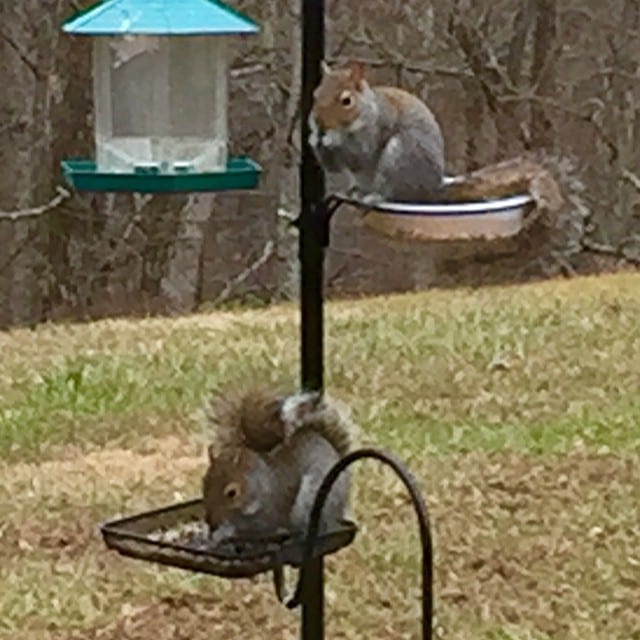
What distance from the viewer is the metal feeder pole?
2672mm

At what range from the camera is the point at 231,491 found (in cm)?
256

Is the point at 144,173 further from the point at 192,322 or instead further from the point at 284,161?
the point at 284,161

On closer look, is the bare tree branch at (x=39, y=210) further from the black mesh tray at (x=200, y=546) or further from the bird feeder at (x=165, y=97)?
the black mesh tray at (x=200, y=546)

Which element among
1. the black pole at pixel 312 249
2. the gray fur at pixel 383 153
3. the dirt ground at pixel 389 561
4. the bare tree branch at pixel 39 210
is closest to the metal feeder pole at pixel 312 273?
the black pole at pixel 312 249

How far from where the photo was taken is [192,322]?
7590 mm

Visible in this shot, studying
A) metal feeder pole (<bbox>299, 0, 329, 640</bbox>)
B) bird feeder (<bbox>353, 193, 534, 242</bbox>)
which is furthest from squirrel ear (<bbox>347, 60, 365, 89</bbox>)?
bird feeder (<bbox>353, 193, 534, 242</bbox>)

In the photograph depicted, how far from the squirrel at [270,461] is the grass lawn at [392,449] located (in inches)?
10.0

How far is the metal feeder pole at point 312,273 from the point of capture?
2672 millimetres

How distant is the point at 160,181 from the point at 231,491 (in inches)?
26.5

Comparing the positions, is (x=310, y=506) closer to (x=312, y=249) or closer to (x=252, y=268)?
(x=312, y=249)

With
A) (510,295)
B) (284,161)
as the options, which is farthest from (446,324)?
(284,161)

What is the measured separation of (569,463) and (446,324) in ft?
6.39

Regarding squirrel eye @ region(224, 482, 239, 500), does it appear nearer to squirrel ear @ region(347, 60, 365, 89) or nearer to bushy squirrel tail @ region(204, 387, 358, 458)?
bushy squirrel tail @ region(204, 387, 358, 458)

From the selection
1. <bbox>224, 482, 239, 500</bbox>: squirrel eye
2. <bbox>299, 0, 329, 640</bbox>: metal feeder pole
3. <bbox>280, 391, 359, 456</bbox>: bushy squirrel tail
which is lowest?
<bbox>224, 482, 239, 500</bbox>: squirrel eye
